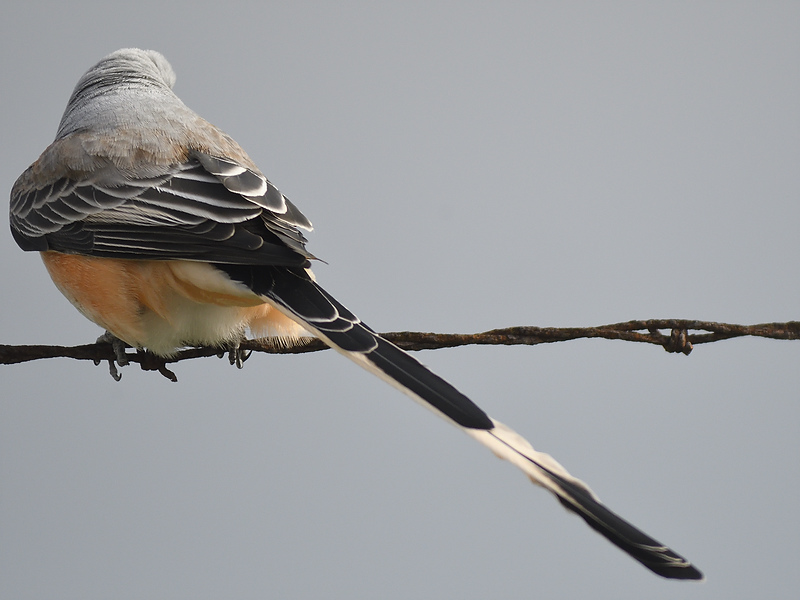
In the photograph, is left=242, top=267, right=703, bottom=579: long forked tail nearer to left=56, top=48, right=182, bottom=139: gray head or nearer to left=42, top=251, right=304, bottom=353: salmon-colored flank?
left=42, top=251, right=304, bottom=353: salmon-colored flank

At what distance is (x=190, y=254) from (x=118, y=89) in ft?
5.52

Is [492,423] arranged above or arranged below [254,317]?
below

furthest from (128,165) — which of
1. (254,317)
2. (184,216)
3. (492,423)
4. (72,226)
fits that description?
(492,423)

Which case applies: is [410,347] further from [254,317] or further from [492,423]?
[254,317]

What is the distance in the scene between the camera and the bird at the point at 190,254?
231 centimetres

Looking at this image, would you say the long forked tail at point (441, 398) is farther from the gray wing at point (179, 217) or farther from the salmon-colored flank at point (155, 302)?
the salmon-colored flank at point (155, 302)

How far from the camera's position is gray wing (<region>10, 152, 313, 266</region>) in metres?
2.72

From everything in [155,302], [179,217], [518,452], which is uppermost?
[179,217]

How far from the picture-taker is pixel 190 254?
108 inches

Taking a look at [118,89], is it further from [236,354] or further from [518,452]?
[518,452]

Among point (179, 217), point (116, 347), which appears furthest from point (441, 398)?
point (116, 347)

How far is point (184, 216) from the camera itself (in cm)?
286

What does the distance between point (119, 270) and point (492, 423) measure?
5.00ft

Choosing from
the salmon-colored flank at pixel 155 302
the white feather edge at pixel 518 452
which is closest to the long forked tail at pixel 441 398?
the white feather edge at pixel 518 452
